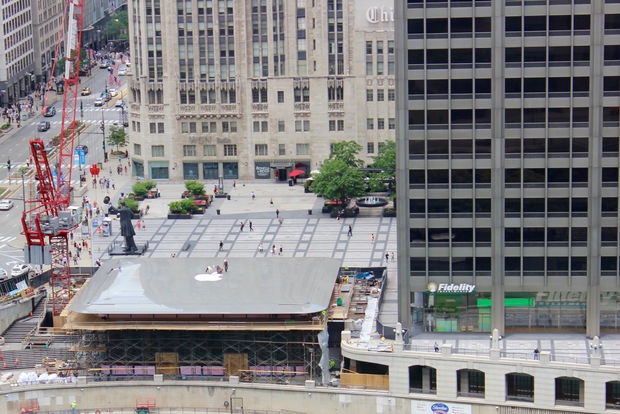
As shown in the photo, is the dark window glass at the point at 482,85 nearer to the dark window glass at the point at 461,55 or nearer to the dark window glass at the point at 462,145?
the dark window glass at the point at 461,55

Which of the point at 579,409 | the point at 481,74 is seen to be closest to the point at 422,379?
the point at 579,409

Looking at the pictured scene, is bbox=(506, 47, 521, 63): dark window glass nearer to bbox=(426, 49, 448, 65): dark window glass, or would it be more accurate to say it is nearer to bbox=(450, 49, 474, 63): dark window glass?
bbox=(450, 49, 474, 63): dark window glass

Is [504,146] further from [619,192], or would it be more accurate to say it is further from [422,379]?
[422,379]

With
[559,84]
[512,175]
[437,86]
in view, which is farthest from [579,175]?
[437,86]

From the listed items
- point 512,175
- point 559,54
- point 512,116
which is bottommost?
point 512,175

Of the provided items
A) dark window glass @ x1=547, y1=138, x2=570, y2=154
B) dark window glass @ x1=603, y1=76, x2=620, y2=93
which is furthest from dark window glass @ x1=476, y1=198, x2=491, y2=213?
dark window glass @ x1=603, y1=76, x2=620, y2=93

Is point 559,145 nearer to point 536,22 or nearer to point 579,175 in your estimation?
point 579,175
